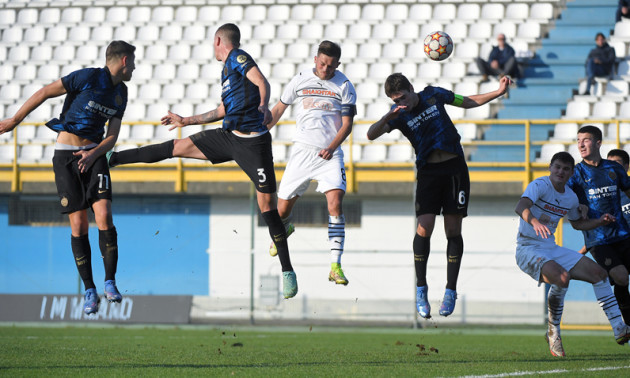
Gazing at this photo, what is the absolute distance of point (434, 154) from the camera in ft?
31.7

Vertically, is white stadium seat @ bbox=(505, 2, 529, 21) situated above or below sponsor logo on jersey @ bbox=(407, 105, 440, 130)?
above

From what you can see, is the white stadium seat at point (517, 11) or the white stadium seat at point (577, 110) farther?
the white stadium seat at point (517, 11)

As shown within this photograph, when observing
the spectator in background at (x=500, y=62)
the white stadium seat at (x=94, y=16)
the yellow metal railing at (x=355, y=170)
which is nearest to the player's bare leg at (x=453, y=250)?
the yellow metal railing at (x=355, y=170)

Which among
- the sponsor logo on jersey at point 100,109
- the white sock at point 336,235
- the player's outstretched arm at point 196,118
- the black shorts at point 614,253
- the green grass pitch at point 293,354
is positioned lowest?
the green grass pitch at point 293,354

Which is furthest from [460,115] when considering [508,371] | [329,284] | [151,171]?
[508,371]

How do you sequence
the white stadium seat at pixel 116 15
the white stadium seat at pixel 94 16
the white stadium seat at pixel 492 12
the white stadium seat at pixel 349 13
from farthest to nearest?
the white stadium seat at pixel 94 16 < the white stadium seat at pixel 116 15 < the white stadium seat at pixel 349 13 < the white stadium seat at pixel 492 12

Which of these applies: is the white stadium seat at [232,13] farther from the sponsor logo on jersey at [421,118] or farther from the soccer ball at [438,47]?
the sponsor logo on jersey at [421,118]

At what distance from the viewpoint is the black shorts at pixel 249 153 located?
9.03 metres

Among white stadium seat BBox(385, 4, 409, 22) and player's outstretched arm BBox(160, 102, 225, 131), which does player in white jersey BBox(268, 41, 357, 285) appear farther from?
white stadium seat BBox(385, 4, 409, 22)

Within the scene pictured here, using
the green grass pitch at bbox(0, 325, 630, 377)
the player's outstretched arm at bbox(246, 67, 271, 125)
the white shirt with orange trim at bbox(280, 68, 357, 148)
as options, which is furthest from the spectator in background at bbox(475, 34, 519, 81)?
the player's outstretched arm at bbox(246, 67, 271, 125)

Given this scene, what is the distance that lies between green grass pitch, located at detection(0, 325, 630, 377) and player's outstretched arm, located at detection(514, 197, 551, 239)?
1.20m

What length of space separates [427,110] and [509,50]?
11.5 m

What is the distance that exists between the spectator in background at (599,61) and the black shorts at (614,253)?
1043cm

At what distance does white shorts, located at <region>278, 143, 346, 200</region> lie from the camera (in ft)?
31.8
